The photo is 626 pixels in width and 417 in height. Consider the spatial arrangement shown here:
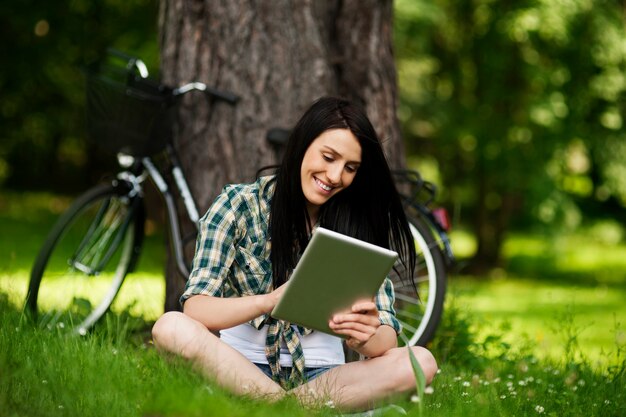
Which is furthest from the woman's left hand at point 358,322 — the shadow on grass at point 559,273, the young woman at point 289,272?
the shadow on grass at point 559,273

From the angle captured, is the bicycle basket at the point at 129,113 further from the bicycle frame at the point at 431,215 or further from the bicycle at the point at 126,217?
the bicycle frame at the point at 431,215

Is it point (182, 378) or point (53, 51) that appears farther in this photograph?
point (53, 51)

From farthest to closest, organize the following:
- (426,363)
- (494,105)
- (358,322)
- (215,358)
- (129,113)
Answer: (494,105), (129,113), (426,363), (215,358), (358,322)

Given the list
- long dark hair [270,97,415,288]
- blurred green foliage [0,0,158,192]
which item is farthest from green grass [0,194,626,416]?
blurred green foliage [0,0,158,192]

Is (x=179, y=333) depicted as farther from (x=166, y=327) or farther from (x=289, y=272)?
(x=289, y=272)

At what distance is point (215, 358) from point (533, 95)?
9366 mm

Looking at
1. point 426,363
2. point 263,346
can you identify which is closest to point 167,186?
point 263,346

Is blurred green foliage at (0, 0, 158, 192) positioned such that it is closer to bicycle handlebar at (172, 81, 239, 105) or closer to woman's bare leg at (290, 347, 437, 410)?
bicycle handlebar at (172, 81, 239, 105)

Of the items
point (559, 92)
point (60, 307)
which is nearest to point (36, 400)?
point (60, 307)

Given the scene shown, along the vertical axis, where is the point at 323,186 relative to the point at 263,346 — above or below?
above

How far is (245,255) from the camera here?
3195mm

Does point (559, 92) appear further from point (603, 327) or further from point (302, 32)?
point (302, 32)

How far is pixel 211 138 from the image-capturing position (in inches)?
174

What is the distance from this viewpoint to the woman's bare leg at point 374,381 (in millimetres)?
3049
